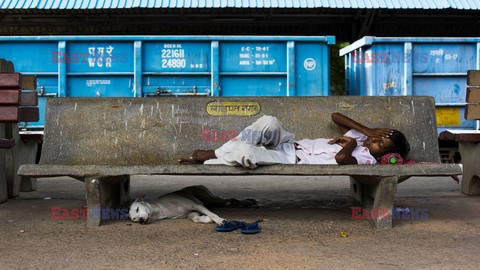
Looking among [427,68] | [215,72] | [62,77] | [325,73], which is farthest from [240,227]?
[427,68]

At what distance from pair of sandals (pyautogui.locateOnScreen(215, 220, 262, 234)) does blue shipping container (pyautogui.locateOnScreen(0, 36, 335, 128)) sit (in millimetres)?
4603

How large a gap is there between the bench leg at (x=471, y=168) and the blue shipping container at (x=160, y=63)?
339 centimetres

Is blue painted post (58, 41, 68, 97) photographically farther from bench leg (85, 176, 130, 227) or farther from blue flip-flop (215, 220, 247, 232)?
blue flip-flop (215, 220, 247, 232)

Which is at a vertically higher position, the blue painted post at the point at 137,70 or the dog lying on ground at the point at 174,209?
the blue painted post at the point at 137,70

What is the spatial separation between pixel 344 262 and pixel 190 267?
0.89m

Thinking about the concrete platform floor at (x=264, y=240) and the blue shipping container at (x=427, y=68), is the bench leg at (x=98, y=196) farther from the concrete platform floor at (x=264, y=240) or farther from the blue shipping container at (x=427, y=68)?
the blue shipping container at (x=427, y=68)

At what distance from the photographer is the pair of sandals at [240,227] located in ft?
11.8

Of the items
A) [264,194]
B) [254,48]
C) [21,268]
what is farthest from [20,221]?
[254,48]

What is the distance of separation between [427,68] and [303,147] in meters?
5.03

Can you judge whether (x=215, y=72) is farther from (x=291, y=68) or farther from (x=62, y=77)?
(x=62, y=77)

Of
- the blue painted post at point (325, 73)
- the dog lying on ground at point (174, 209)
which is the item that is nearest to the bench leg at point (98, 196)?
the dog lying on ground at point (174, 209)

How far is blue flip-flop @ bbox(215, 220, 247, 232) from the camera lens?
3.67m

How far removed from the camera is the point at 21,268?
2822 mm

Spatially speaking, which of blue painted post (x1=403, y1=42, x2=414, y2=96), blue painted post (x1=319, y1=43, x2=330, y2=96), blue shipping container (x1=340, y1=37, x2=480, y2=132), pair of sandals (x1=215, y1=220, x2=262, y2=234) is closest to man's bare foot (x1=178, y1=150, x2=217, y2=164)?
pair of sandals (x1=215, y1=220, x2=262, y2=234)
